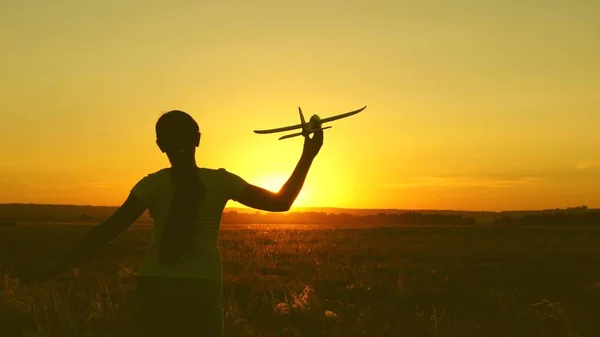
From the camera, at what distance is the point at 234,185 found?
3000 millimetres

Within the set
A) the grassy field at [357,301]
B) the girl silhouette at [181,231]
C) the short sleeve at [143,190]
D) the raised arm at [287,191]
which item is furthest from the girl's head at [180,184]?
the grassy field at [357,301]

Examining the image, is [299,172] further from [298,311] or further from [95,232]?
[298,311]

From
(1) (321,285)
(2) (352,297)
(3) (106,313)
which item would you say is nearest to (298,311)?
(3) (106,313)

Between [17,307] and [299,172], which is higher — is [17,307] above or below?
below

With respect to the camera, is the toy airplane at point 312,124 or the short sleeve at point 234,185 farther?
the toy airplane at point 312,124

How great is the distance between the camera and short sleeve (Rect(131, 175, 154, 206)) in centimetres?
303

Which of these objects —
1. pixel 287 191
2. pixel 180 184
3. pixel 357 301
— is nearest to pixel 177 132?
pixel 180 184

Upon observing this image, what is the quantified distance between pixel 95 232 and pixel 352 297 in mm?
10723

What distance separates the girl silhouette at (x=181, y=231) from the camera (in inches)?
114

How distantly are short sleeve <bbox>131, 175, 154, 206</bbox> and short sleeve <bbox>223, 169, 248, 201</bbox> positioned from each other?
333mm

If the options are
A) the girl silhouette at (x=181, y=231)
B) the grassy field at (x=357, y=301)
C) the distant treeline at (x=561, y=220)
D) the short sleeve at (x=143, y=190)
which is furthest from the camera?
the distant treeline at (x=561, y=220)

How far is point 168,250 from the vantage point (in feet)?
9.52

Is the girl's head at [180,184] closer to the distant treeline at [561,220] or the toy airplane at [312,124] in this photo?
the toy airplane at [312,124]

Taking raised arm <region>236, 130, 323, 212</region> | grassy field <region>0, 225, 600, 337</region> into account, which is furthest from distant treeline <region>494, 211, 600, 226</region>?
raised arm <region>236, 130, 323, 212</region>
